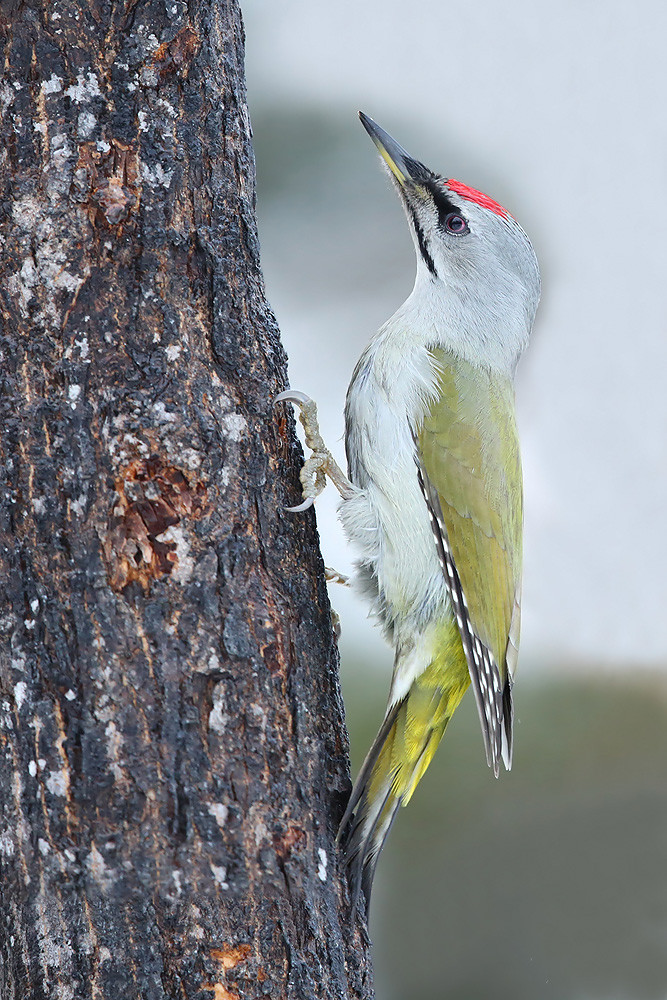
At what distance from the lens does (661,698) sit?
291 cm

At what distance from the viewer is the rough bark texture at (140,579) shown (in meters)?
1.31

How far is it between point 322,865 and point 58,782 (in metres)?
0.43

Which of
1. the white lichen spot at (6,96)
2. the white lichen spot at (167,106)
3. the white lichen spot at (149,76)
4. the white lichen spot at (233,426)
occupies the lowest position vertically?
the white lichen spot at (233,426)

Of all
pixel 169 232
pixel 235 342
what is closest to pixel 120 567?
pixel 235 342

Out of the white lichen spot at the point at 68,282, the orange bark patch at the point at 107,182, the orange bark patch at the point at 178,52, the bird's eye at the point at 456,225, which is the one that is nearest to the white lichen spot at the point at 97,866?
the white lichen spot at the point at 68,282

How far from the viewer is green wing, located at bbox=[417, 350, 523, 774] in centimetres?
189

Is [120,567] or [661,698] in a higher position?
[661,698]

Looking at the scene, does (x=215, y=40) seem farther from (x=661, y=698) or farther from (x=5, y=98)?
(x=661, y=698)

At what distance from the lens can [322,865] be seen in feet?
4.74

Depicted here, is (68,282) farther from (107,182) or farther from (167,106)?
(167,106)

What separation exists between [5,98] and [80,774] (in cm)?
99

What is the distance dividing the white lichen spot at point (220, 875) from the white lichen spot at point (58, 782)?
0.78 ft

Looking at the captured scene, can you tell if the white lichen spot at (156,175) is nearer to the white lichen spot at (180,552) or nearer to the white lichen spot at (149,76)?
the white lichen spot at (149,76)

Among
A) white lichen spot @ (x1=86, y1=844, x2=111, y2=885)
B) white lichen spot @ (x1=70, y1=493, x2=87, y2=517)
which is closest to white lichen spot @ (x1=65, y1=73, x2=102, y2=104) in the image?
white lichen spot @ (x1=70, y1=493, x2=87, y2=517)
